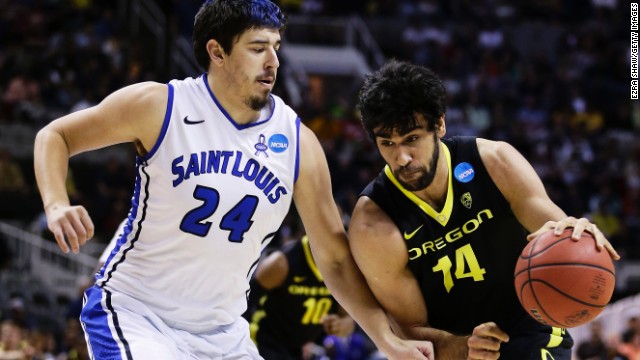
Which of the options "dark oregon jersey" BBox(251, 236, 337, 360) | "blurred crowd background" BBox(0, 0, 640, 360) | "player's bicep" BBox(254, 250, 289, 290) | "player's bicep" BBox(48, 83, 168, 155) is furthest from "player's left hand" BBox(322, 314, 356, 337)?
"blurred crowd background" BBox(0, 0, 640, 360)

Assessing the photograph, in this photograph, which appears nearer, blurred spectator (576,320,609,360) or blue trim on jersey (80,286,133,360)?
blue trim on jersey (80,286,133,360)

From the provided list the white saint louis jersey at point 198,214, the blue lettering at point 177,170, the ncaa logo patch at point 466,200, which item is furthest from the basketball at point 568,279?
the blue lettering at point 177,170

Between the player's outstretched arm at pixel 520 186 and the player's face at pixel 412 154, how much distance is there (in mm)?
354

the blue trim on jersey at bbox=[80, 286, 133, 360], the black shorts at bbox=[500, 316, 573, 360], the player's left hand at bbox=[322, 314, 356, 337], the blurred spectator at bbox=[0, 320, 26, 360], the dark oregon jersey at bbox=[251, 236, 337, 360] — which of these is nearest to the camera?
the blue trim on jersey at bbox=[80, 286, 133, 360]

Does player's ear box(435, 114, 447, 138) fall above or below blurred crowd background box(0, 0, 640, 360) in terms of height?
below

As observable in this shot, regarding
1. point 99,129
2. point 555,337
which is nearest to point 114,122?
point 99,129

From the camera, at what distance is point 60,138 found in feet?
14.1

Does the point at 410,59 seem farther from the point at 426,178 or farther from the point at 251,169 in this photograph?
the point at 251,169

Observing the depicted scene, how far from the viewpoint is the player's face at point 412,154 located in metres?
4.57

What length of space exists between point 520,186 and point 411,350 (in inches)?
40.4

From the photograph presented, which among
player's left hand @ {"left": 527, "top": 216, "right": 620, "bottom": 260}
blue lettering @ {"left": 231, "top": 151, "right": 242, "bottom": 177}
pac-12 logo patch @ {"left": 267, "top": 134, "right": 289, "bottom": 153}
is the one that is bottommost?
player's left hand @ {"left": 527, "top": 216, "right": 620, "bottom": 260}

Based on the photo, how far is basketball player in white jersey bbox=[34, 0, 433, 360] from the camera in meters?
4.37

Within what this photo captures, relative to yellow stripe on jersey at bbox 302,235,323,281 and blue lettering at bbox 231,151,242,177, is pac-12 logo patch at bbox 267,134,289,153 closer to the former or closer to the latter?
blue lettering at bbox 231,151,242,177

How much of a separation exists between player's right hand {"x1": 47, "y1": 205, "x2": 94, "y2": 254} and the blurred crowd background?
7050 mm
